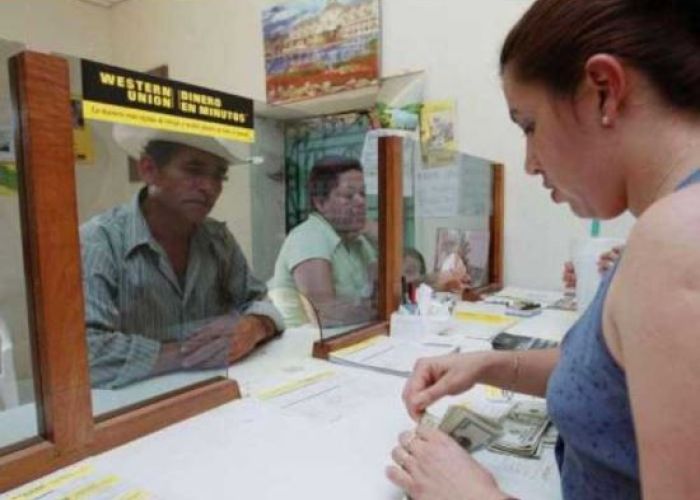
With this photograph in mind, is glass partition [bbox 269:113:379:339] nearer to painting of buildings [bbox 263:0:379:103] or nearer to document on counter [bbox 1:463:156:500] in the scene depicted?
painting of buildings [bbox 263:0:379:103]

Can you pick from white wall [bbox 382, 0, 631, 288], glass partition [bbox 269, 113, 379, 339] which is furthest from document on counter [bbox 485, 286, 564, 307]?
glass partition [bbox 269, 113, 379, 339]

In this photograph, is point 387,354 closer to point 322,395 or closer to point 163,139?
point 322,395

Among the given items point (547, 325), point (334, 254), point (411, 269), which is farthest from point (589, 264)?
point (334, 254)

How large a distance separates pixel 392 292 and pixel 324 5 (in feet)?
5.65

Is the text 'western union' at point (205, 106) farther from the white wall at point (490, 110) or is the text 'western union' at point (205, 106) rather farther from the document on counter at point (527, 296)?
the white wall at point (490, 110)

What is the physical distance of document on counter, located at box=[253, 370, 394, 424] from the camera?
0.87 meters

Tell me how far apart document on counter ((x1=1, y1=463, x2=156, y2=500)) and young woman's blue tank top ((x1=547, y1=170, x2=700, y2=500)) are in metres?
0.46

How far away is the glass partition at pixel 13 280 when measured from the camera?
2.16 ft

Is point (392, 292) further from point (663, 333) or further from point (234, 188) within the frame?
point (663, 333)

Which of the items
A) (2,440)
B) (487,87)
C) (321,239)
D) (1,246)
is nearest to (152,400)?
(2,440)

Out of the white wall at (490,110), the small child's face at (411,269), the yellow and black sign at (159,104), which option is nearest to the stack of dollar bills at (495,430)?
the yellow and black sign at (159,104)

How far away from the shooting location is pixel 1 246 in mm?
696

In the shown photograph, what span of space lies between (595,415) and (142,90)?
2.34 ft

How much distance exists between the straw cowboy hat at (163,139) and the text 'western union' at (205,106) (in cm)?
6
